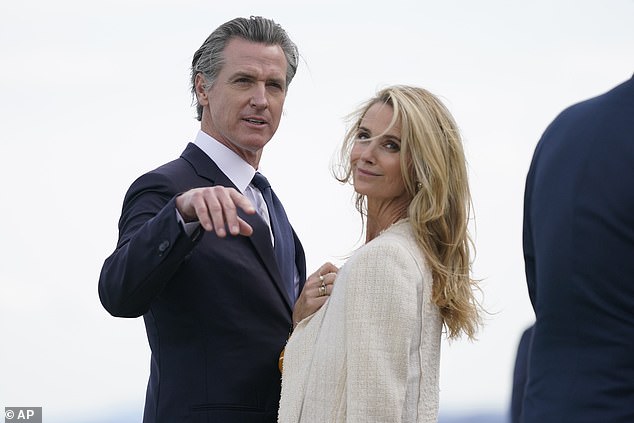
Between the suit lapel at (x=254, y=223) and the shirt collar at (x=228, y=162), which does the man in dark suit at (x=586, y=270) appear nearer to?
the suit lapel at (x=254, y=223)

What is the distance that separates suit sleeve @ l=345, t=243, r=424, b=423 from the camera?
2.68m

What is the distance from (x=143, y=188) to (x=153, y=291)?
392 mm

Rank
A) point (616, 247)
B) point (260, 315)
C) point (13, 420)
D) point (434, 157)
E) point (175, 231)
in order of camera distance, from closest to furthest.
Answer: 1. point (616, 247)
2. point (175, 231)
3. point (434, 157)
4. point (260, 315)
5. point (13, 420)

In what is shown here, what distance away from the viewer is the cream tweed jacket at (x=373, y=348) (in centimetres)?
270

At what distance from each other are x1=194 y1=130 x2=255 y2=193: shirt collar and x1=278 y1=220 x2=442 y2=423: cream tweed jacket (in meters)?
0.63

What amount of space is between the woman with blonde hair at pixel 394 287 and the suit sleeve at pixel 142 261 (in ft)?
1.31

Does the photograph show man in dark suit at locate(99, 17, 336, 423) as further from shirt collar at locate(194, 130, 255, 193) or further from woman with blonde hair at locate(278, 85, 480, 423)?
woman with blonde hair at locate(278, 85, 480, 423)

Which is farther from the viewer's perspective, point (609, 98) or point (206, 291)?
point (206, 291)

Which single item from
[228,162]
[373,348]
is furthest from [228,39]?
[373,348]

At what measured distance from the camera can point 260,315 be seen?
3.08 m

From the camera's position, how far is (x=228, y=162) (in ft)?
11.1

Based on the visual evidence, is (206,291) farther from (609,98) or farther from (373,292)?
(609,98)

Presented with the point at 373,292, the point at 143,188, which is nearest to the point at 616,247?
the point at 373,292

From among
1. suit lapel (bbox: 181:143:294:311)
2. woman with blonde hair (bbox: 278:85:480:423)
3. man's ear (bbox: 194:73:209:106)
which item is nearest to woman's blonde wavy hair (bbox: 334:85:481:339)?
woman with blonde hair (bbox: 278:85:480:423)
